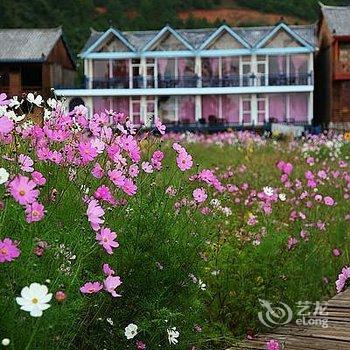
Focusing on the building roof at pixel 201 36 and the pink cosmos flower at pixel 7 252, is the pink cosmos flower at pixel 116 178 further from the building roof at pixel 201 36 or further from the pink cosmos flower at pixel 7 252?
the building roof at pixel 201 36

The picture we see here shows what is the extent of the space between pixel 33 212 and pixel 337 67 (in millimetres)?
30885

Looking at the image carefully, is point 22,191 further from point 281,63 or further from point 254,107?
point 281,63

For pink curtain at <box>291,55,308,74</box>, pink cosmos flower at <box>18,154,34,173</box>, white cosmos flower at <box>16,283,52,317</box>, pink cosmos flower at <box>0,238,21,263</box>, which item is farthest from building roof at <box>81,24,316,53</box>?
white cosmos flower at <box>16,283,52,317</box>

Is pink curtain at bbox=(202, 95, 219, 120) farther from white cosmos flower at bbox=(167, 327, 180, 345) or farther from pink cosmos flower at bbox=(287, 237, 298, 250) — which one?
white cosmos flower at bbox=(167, 327, 180, 345)

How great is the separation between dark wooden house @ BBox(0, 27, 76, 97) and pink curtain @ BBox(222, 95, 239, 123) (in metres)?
7.29

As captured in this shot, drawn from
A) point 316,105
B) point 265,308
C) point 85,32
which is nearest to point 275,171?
point 265,308

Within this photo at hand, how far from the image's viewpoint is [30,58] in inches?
1364

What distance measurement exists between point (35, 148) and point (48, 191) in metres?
0.23

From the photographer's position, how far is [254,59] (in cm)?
3331

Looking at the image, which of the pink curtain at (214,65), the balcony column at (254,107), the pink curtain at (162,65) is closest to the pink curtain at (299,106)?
the balcony column at (254,107)

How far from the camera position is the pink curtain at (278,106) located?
109 feet

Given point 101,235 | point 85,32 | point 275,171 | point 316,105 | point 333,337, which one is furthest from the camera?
point 85,32

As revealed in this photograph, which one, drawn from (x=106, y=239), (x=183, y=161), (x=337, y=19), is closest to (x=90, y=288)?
(x=106, y=239)

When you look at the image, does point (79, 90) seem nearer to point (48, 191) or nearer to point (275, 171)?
point (275, 171)
